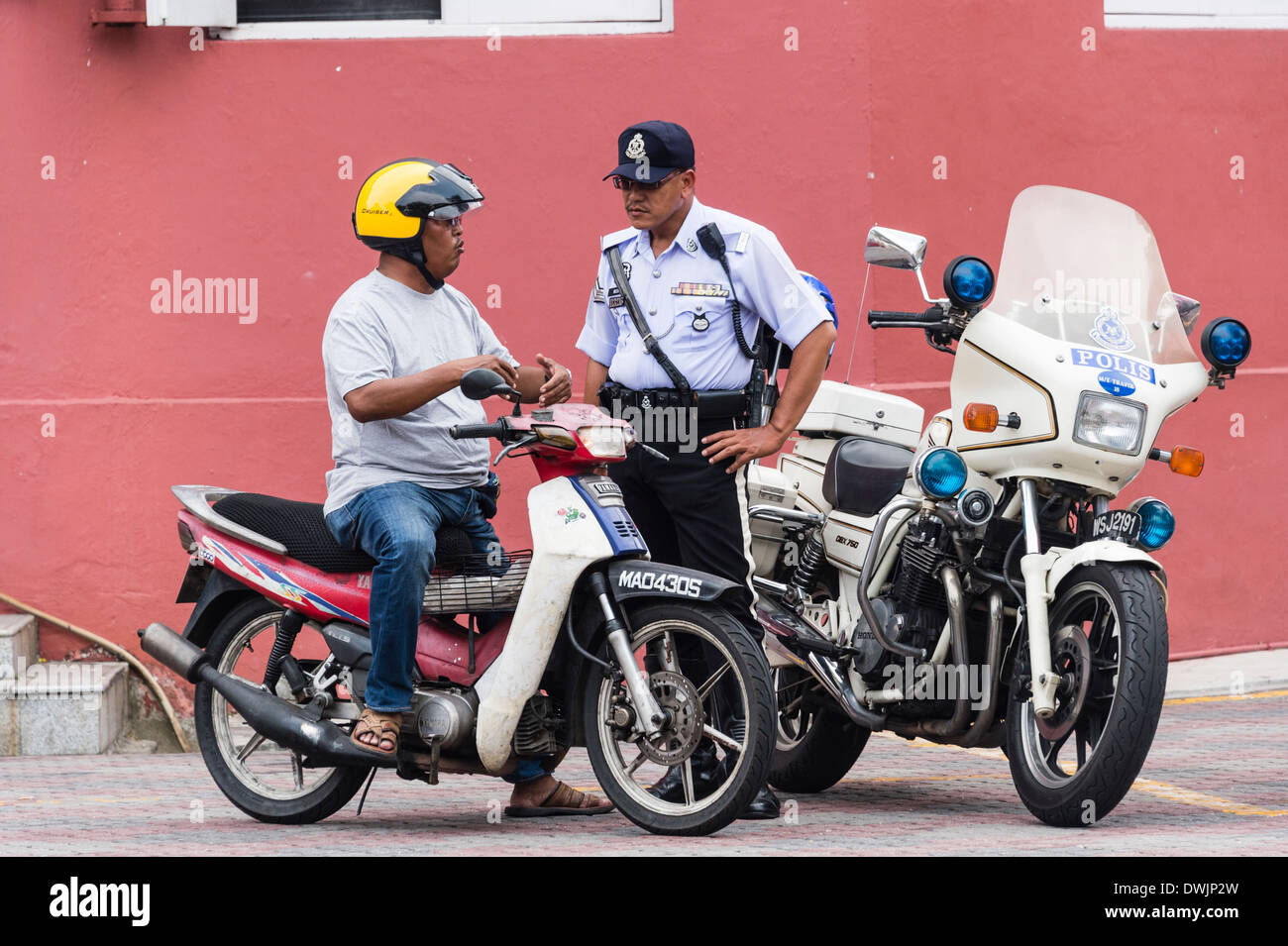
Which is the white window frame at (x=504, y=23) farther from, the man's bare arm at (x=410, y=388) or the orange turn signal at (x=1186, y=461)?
the orange turn signal at (x=1186, y=461)

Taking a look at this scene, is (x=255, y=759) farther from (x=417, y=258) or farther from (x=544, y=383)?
(x=417, y=258)

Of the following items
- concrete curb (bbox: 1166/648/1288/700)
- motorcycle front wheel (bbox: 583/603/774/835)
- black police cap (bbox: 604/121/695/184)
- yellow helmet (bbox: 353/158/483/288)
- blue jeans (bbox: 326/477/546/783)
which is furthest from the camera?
concrete curb (bbox: 1166/648/1288/700)

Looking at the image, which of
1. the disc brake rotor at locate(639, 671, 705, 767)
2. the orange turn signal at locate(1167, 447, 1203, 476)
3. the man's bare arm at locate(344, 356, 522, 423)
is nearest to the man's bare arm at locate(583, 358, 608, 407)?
the man's bare arm at locate(344, 356, 522, 423)

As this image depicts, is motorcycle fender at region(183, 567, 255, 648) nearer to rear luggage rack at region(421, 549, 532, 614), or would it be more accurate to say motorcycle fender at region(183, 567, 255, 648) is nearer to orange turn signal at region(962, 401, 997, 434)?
rear luggage rack at region(421, 549, 532, 614)

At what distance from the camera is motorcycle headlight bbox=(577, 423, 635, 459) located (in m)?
5.47

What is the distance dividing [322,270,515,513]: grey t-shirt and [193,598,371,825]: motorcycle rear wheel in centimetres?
63

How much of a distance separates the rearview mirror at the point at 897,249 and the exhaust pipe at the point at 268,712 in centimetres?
225

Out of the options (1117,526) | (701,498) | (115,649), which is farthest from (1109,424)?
(115,649)

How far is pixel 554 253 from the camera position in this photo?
911 cm

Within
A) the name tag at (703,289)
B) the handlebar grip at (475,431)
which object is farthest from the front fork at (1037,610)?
the handlebar grip at (475,431)

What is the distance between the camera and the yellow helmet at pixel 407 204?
573 cm

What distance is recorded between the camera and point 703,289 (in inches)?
234

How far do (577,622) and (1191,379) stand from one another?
82.1 inches
